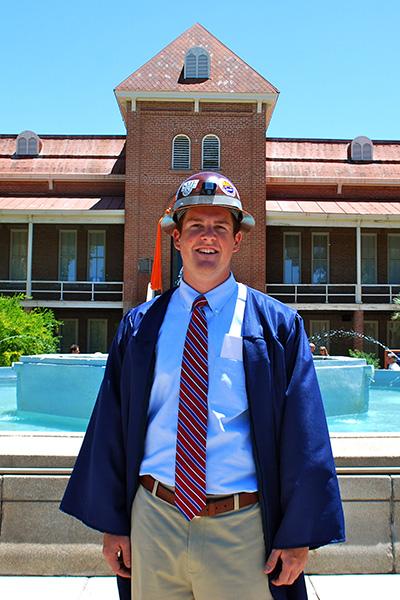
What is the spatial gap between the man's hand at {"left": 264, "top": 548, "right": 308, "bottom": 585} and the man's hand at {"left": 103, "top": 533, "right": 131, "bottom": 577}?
53cm

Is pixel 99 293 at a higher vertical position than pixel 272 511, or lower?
higher

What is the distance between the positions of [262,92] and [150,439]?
74.7 ft

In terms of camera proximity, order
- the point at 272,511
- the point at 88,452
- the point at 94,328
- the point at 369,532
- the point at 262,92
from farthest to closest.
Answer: the point at 94,328 < the point at 262,92 < the point at 369,532 < the point at 88,452 < the point at 272,511

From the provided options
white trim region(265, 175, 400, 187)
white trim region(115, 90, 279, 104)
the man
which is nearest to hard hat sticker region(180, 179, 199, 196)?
the man

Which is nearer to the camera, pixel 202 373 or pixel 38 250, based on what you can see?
pixel 202 373

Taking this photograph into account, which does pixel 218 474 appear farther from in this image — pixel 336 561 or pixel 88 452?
pixel 336 561

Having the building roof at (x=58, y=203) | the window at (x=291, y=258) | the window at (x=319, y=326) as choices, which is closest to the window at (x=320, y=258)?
the window at (x=291, y=258)

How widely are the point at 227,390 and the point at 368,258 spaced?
2505 centimetres

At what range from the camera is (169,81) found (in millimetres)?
23797

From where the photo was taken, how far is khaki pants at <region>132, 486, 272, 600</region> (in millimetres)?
2090

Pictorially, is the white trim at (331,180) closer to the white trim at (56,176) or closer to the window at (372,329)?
the window at (372,329)

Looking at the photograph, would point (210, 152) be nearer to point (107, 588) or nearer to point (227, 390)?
point (107, 588)

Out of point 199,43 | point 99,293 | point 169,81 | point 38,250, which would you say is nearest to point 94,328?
point 99,293

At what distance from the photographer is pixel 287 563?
207 cm
